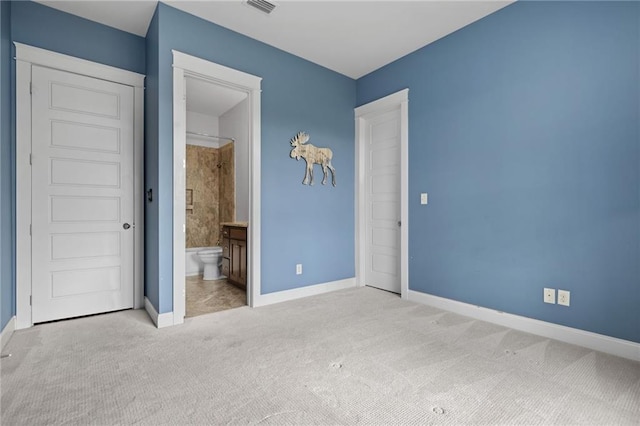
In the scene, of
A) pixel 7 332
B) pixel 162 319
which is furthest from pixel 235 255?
pixel 7 332

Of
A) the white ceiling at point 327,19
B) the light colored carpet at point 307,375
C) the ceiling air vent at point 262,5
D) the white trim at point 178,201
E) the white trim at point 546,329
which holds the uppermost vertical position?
the white ceiling at point 327,19

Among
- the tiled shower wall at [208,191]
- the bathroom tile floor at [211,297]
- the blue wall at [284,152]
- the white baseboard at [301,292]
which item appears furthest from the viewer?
the tiled shower wall at [208,191]

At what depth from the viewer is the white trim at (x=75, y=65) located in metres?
2.73

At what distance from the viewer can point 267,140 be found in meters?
3.50

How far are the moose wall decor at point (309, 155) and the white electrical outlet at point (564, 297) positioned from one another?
2.61 meters

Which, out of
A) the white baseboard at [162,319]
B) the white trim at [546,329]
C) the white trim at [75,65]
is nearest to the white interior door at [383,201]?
the white trim at [546,329]

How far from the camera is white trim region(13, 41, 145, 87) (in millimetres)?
2731

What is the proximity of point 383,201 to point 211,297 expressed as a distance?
2462 mm

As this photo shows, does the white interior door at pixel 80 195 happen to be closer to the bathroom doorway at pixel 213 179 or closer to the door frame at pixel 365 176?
the bathroom doorway at pixel 213 179

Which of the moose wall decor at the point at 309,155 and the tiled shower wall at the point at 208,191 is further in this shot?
the tiled shower wall at the point at 208,191

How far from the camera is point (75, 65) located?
9.64ft

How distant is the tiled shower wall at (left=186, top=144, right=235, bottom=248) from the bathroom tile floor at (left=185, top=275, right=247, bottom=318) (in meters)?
1.11

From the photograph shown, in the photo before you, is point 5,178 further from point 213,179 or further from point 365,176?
point 365,176

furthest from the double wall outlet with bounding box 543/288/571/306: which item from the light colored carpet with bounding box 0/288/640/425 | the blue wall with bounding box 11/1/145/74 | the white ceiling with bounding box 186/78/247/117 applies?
the blue wall with bounding box 11/1/145/74
